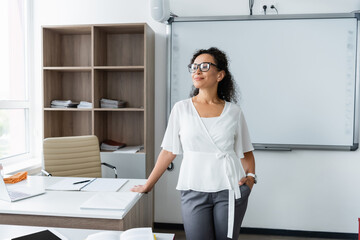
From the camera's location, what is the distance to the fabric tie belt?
59.3 inches

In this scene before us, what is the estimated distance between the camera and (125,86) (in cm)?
326

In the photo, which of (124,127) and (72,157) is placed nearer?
(72,157)

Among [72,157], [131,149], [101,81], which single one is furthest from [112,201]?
[101,81]

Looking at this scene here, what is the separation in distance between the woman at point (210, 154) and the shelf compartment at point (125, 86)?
5.21 ft

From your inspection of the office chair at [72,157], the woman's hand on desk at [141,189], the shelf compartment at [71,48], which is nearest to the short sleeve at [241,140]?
the woman's hand on desk at [141,189]

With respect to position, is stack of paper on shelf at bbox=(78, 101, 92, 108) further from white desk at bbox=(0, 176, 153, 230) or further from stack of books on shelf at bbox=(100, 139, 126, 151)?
white desk at bbox=(0, 176, 153, 230)

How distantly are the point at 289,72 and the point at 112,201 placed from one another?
2.16 meters

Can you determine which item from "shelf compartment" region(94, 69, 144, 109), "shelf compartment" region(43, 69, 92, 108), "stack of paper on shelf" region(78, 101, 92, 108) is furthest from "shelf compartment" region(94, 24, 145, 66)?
"stack of paper on shelf" region(78, 101, 92, 108)

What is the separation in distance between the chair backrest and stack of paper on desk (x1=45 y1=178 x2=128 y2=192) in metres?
0.46

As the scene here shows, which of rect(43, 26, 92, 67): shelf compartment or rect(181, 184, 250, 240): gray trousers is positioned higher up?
rect(43, 26, 92, 67): shelf compartment

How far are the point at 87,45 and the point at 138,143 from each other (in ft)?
3.89

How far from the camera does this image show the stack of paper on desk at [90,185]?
1.91m

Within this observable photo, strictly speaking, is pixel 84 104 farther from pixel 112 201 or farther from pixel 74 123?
pixel 112 201

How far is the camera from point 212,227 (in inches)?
61.7
